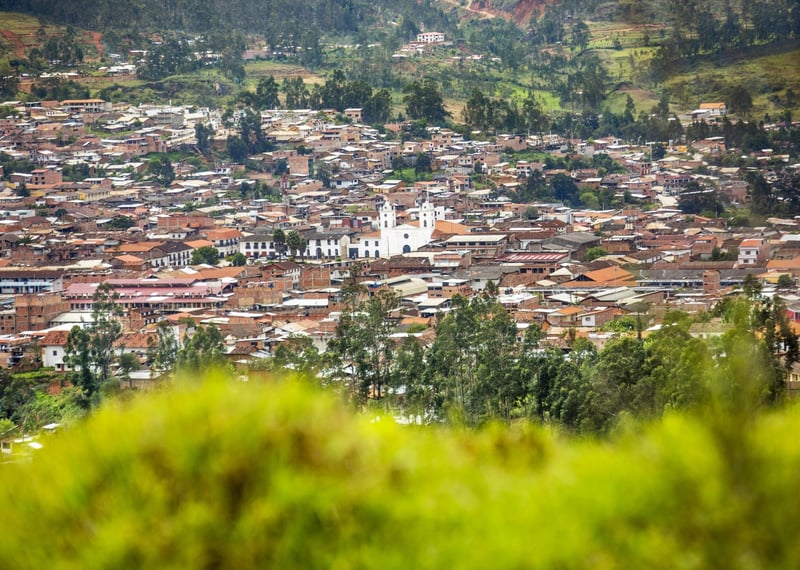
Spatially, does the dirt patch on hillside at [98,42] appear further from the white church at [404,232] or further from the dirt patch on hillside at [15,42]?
the white church at [404,232]

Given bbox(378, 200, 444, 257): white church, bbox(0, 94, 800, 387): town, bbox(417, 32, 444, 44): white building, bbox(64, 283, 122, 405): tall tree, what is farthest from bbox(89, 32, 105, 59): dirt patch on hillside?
bbox(64, 283, 122, 405): tall tree

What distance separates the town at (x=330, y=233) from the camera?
50.4 feet

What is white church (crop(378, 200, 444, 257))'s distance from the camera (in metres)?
20.7

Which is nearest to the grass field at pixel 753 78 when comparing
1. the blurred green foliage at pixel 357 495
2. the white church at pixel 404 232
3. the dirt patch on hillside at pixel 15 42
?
the white church at pixel 404 232

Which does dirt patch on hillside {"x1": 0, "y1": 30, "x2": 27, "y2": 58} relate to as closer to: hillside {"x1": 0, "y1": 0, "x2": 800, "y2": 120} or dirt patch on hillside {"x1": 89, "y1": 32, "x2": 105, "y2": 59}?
hillside {"x1": 0, "y1": 0, "x2": 800, "y2": 120}

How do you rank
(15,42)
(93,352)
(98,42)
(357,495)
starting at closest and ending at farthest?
1. (357,495)
2. (93,352)
3. (15,42)
4. (98,42)

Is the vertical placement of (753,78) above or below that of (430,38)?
below

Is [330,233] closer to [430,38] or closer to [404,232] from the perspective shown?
[404,232]

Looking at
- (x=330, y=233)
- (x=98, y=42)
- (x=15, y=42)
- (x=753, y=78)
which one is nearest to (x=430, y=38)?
(x=98, y=42)

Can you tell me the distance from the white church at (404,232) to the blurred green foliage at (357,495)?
1837cm

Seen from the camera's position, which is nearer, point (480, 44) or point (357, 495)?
point (357, 495)

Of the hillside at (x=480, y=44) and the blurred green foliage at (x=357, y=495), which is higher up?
the hillside at (x=480, y=44)

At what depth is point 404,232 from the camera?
20781mm

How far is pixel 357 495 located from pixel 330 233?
1867cm
